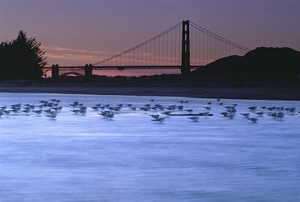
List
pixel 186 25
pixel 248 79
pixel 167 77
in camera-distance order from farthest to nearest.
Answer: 1. pixel 186 25
2. pixel 167 77
3. pixel 248 79

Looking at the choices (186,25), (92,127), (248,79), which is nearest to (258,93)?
(248,79)

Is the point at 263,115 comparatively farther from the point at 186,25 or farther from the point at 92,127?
the point at 186,25

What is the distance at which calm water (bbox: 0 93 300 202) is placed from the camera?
6.70 m

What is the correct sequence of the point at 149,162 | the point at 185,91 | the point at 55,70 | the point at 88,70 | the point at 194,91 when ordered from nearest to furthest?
the point at 149,162
the point at 194,91
the point at 185,91
the point at 88,70
the point at 55,70

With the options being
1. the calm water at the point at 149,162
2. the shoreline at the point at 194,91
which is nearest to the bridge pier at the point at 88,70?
the shoreline at the point at 194,91

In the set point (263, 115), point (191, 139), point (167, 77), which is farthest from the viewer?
point (167, 77)

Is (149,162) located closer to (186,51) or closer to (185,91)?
(185,91)

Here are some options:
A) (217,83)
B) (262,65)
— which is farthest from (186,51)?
(217,83)

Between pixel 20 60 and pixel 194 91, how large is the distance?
A: 2387 cm

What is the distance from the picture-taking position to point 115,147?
10.3 meters

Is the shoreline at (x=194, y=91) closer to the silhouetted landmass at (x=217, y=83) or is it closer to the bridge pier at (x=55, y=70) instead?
the silhouetted landmass at (x=217, y=83)

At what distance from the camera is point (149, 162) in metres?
8.64

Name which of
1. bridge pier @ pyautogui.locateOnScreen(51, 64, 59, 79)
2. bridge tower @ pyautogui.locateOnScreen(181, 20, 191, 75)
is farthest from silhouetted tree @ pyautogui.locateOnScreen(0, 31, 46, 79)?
bridge tower @ pyautogui.locateOnScreen(181, 20, 191, 75)

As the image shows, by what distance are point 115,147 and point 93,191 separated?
357cm
